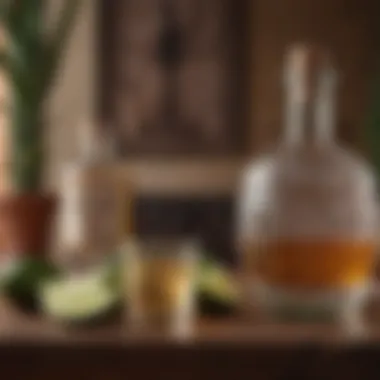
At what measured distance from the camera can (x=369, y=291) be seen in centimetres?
80

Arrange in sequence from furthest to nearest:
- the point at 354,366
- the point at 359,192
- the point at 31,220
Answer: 1. the point at 31,220
2. the point at 359,192
3. the point at 354,366

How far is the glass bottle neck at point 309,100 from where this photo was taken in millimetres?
702

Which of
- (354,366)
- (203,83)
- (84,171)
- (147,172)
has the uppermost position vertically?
(203,83)

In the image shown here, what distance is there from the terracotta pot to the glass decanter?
32 centimetres

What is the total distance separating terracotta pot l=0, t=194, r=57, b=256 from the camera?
973 millimetres

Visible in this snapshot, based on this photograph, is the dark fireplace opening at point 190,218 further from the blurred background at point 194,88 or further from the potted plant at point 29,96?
the potted plant at point 29,96

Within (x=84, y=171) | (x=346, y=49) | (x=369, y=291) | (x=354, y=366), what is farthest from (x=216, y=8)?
(x=354, y=366)

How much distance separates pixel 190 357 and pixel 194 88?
2.58m

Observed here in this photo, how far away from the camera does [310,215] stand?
27.3 inches

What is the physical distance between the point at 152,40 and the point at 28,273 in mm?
2412

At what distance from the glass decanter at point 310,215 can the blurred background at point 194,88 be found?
2.30 meters

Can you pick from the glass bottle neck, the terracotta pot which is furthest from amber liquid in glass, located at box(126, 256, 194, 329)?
the terracotta pot

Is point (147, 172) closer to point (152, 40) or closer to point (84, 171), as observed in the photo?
point (152, 40)

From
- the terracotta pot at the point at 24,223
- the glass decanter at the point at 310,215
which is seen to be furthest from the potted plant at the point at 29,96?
the glass decanter at the point at 310,215
